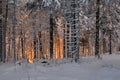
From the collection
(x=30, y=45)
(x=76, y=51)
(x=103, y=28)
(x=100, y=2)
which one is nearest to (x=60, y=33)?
(x=30, y=45)

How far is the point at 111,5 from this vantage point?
31281 mm

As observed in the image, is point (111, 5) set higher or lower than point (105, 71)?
higher

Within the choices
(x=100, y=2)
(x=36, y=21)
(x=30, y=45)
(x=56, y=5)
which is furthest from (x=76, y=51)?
(x=30, y=45)

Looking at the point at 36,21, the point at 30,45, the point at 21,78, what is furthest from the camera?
the point at 30,45

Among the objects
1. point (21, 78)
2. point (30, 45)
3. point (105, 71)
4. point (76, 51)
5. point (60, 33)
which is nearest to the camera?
point (21, 78)

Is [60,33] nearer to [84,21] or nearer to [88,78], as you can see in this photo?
[84,21]

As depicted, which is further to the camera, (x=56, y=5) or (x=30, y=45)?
(x=30, y=45)

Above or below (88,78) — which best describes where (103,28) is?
above

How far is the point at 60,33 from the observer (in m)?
50.7

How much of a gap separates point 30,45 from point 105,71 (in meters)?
40.7

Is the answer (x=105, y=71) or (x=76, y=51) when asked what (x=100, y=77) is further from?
(x=76, y=51)

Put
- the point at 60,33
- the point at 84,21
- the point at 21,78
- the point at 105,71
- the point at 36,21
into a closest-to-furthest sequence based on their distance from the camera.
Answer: the point at 21,78
the point at 105,71
the point at 84,21
the point at 36,21
the point at 60,33

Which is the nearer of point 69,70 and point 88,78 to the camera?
point 88,78

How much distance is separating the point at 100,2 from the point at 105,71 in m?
14.8
